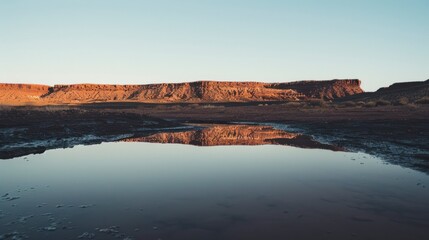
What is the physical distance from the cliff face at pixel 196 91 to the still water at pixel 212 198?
11110cm

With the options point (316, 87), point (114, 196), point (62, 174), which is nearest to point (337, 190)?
point (114, 196)

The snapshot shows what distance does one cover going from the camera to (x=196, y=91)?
136 m

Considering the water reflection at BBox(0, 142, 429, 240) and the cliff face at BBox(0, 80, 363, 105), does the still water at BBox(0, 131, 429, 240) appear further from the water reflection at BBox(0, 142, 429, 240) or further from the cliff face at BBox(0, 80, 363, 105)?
the cliff face at BBox(0, 80, 363, 105)

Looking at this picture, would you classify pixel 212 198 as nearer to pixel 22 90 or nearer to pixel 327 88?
pixel 327 88

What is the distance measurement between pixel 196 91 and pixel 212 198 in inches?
5058

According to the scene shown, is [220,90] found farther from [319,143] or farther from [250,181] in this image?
[250,181]

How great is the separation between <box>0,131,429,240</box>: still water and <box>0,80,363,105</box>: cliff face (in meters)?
111

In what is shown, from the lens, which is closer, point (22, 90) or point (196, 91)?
point (196, 91)

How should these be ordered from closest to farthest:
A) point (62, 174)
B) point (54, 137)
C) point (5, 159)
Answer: point (62, 174), point (5, 159), point (54, 137)

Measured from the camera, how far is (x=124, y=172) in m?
12.0

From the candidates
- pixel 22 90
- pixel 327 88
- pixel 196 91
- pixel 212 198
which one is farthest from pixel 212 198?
pixel 22 90

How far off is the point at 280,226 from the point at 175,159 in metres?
8.50

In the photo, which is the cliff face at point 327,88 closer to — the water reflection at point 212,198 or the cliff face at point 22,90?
the cliff face at point 22,90

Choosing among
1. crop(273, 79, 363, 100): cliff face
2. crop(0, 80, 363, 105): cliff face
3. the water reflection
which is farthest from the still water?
crop(273, 79, 363, 100): cliff face
